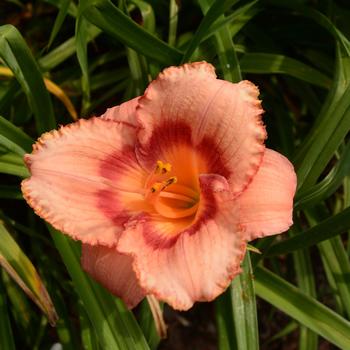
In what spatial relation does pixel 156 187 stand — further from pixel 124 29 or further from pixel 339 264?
pixel 339 264

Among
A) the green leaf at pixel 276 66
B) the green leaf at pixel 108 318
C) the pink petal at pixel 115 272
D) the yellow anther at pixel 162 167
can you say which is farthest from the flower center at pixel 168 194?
the green leaf at pixel 276 66

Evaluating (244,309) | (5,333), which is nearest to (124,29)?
(244,309)


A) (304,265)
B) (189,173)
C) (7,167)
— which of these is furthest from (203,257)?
(304,265)

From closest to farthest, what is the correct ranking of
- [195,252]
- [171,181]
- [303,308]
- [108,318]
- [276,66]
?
1. [195,252]
2. [171,181]
3. [108,318]
4. [303,308]
5. [276,66]

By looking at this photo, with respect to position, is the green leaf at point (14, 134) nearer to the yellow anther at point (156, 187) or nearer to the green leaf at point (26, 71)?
the green leaf at point (26, 71)

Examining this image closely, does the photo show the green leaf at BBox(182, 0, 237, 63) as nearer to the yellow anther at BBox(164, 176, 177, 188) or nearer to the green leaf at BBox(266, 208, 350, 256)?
the yellow anther at BBox(164, 176, 177, 188)
